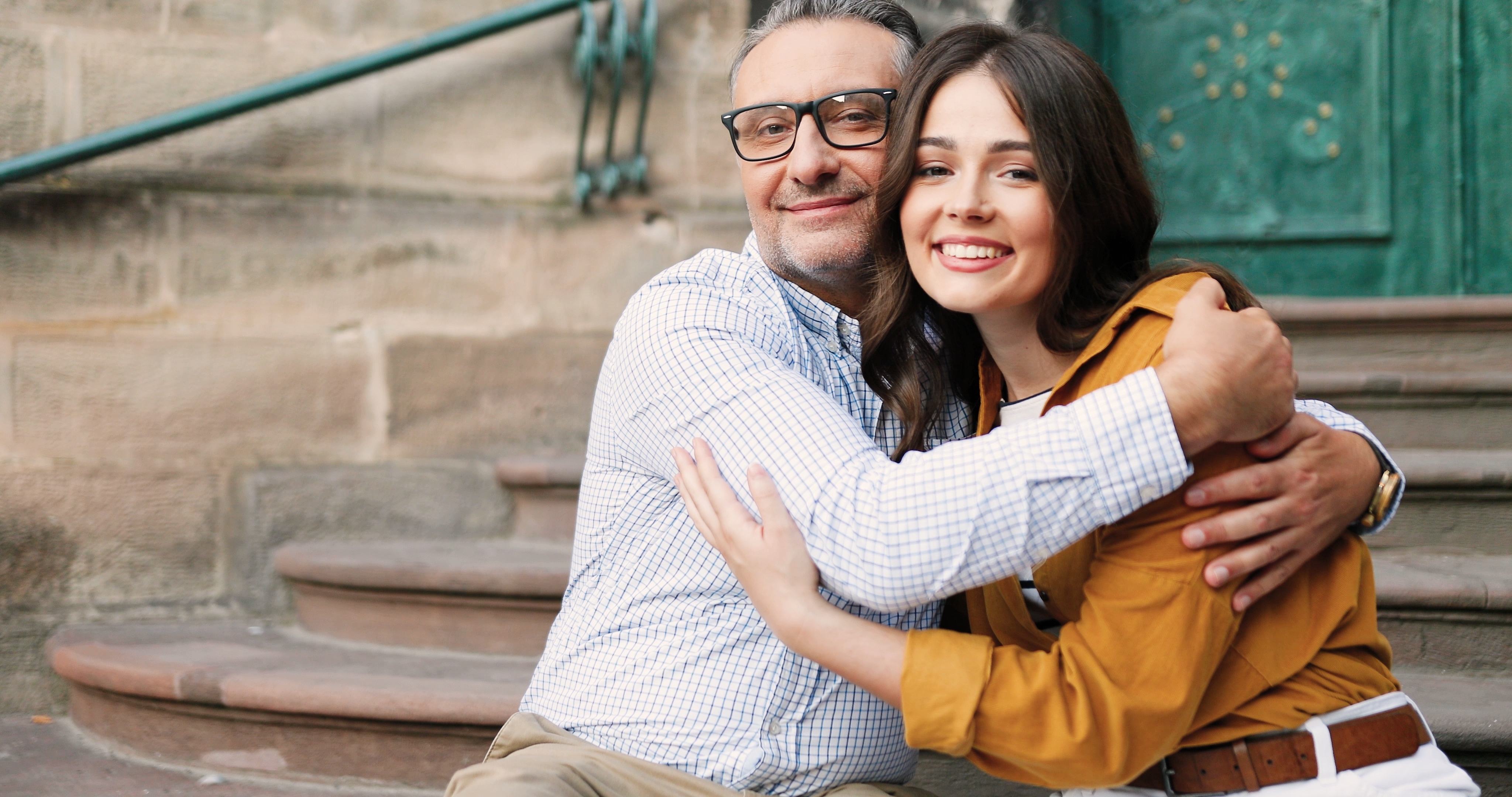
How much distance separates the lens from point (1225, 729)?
1.30m

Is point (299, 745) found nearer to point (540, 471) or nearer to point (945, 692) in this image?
point (540, 471)

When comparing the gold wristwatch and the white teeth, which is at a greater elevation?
the white teeth

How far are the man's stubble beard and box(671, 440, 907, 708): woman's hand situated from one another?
24.5 inches

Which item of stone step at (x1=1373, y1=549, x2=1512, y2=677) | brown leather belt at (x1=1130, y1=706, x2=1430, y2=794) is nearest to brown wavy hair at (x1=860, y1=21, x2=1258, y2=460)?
brown leather belt at (x1=1130, y1=706, x2=1430, y2=794)

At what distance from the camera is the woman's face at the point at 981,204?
1446mm

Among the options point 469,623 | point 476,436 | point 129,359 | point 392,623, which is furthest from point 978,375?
point 129,359

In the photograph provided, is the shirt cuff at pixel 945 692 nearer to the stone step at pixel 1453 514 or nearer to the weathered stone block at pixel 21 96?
the stone step at pixel 1453 514

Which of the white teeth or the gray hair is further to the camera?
the gray hair

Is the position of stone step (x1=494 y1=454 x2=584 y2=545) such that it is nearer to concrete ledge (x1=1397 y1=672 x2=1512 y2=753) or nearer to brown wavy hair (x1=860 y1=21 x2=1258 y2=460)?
brown wavy hair (x1=860 y1=21 x2=1258 y2=460)

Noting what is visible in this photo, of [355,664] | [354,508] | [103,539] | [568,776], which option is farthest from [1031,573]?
[103,539]

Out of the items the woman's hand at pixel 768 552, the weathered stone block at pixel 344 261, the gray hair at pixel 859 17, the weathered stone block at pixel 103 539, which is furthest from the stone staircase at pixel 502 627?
the gray hair at pixel 859 17

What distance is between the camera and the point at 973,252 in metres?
1.49

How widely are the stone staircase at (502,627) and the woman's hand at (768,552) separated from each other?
Answer: 107 centimetres

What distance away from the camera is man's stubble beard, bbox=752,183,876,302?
185cm
